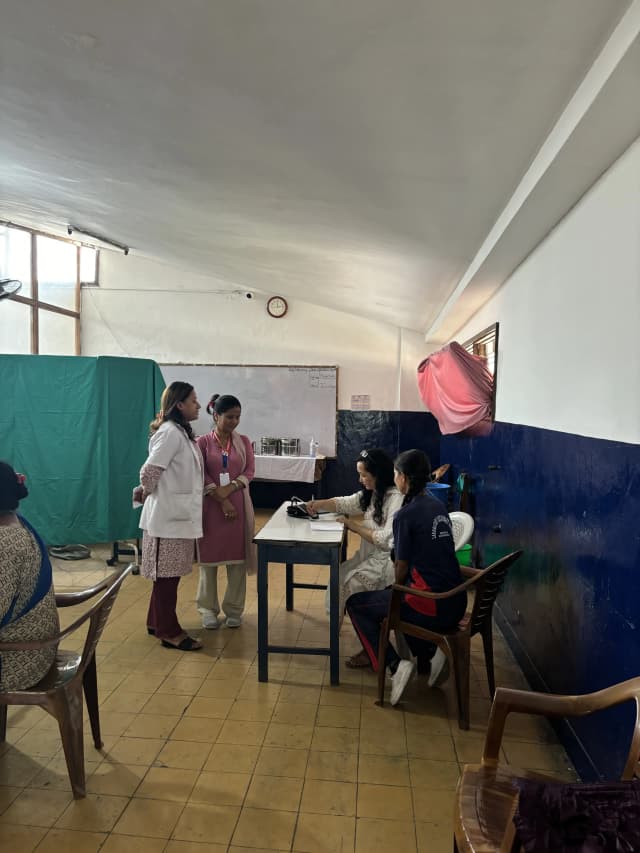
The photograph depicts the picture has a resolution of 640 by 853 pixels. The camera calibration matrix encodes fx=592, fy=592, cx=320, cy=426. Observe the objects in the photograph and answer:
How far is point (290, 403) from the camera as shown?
773 centimetres

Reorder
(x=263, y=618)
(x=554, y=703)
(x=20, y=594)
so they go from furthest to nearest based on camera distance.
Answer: (x=263, y=618) → (x=20, y=594) → (x=554, y=703)

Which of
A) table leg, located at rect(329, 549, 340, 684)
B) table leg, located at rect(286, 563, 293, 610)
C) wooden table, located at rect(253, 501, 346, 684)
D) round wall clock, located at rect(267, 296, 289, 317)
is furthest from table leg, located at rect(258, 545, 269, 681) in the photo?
round wall clock, located at rect(267, 296, 289, 317)

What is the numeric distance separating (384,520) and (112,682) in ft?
5.13

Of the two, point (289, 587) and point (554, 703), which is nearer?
point (554, 703)

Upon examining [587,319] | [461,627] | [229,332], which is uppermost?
[229,332]

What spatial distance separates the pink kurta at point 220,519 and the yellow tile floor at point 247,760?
0.52 metres

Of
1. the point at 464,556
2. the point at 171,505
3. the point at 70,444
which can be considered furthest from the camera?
the point at 70,444

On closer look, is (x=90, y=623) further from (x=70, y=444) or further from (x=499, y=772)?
(x=70, y=444)

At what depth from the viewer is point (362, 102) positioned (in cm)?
199

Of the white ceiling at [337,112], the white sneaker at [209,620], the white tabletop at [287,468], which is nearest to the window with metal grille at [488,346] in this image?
the white ceiling at [337,112]

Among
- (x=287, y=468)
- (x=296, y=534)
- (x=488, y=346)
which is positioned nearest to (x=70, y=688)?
(x=296, y=534)

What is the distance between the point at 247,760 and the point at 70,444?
134 inches

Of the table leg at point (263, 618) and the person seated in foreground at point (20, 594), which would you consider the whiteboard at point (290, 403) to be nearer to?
the table leg at point (263, 618)

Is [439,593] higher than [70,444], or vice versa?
[70,444]
